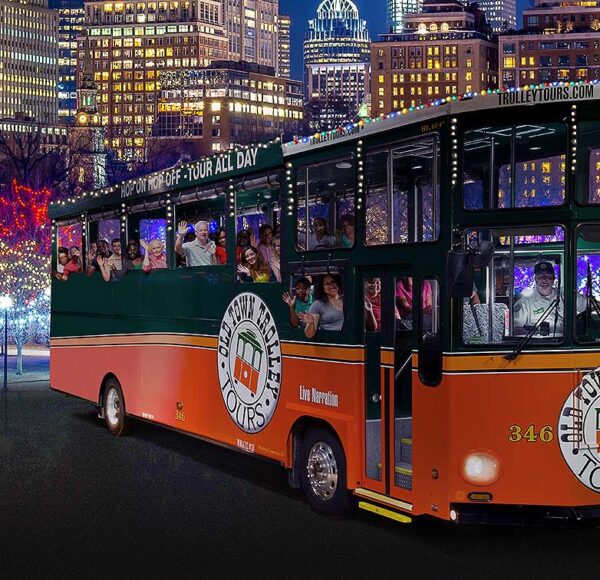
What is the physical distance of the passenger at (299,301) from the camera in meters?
11.3

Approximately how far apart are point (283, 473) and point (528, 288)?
209 inches

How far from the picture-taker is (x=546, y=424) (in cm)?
902

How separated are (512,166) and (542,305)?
3.40 ft

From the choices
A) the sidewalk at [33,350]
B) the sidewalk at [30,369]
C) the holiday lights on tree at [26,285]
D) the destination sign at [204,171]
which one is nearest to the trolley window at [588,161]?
the destination sign at [204,171]

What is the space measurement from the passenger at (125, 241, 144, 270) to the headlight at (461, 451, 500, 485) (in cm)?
766

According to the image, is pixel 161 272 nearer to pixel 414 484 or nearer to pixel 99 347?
pixel 99 347

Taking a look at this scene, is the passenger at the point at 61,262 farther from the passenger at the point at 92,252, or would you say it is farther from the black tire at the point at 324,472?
the black tire at the point at 324,472

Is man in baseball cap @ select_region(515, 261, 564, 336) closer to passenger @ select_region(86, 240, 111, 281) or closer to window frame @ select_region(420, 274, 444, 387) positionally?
window frame @ select_region(420, 274, 444, 387)

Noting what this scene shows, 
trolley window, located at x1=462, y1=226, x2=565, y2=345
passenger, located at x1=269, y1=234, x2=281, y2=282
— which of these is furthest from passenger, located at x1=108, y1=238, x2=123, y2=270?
trolley window, located at x1=462, y1=226, x2=565, y2=345

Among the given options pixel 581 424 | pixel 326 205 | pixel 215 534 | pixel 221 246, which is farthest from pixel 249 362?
pixel 581 424

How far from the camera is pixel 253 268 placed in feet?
40.9

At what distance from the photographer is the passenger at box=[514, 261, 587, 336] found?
8.99m

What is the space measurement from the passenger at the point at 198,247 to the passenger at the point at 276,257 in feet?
5.09

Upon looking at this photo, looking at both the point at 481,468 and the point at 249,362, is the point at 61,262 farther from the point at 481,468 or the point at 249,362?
the point at 481,468
